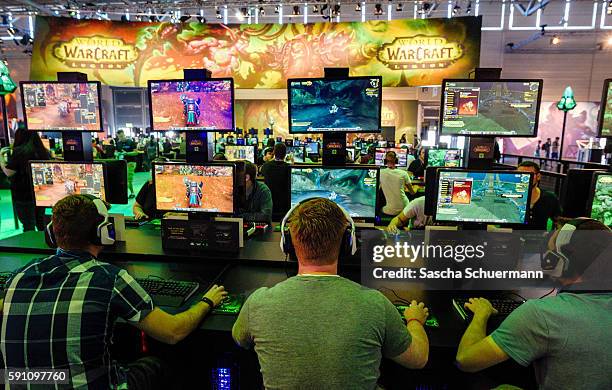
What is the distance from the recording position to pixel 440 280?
2246 mm

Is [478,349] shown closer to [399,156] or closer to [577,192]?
[577,192]

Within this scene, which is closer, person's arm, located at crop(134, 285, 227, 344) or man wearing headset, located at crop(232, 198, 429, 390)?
man wearing headset, located at crop(232, 198, 429, 390)

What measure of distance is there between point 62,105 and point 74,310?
7.23ft

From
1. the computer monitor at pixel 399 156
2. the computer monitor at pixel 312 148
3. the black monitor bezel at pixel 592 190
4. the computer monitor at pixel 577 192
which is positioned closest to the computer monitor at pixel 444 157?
the computer monitor at pixel 399 156

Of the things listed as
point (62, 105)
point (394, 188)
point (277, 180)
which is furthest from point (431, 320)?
point (277, 180)

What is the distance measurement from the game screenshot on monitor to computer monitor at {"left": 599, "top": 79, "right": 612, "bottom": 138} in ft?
0.96

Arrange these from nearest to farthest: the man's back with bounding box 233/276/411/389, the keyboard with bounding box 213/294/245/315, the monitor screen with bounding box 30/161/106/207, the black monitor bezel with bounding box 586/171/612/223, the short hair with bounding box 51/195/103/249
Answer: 1. the man's back with bounding box 233/276/411/389
2. the short hair with bounding box 51/195/103/249
3. the keyboard with bounding box 213/294/245/315
4. the black monitor bezel with bounding box 586/171/612/223
5. the monitor screen with bounding box 30/161/106/207

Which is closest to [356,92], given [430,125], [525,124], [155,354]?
[525,124]

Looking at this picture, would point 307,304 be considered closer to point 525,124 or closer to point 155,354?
point 155,354

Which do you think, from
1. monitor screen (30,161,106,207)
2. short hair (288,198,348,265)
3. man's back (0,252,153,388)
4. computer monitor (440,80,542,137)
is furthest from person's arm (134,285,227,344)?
computer monitor (440,80,542,137)

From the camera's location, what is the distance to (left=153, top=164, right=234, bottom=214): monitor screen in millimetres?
2539

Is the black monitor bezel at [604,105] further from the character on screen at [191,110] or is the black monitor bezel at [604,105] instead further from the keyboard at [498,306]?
the character on screen at [191,110]

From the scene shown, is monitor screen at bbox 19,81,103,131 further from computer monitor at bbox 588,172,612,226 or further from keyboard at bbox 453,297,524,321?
computer monitor at bbox 588,172,612,226

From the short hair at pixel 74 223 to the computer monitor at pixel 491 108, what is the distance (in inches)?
81.0
